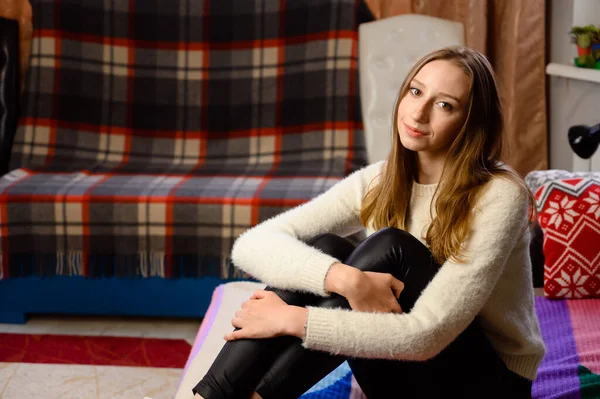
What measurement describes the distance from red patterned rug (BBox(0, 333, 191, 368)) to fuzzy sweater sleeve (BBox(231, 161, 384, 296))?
0.94 metres

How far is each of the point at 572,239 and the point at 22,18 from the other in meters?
2.51

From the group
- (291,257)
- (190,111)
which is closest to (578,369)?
(291,257)

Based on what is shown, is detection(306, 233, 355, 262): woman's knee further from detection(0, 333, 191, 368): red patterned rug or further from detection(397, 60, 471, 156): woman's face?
detection(0, 333, 191, 368): red patterned rug

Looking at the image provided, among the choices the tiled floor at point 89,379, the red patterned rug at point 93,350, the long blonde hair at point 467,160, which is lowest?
the tiled floor at point 89,379

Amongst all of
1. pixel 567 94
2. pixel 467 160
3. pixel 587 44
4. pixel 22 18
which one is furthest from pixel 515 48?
pixel 22 18

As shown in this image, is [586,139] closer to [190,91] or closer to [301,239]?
[301,239]

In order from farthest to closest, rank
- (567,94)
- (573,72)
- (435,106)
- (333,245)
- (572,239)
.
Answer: (567,94), (573,72), (572,239), (333,245), (435,106)

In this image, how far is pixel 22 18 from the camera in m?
3.21

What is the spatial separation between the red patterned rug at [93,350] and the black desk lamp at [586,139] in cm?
132

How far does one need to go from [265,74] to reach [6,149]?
1.13 m

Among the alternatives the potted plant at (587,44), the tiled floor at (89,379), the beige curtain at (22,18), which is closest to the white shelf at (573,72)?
the potted plant at (587,44)

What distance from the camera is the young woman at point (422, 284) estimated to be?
121 centimetres

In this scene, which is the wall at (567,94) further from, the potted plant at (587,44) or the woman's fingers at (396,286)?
the woman's fingers at (396,286)

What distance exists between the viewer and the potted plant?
248cm
